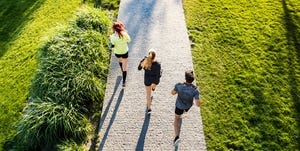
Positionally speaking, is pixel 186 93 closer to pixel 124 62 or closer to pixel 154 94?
pixel 154 94

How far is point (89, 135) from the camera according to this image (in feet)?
22.7

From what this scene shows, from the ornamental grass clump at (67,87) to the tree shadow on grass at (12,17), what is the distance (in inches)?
133

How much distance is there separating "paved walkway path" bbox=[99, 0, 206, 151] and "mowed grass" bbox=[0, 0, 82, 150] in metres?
2.51

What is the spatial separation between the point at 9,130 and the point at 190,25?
6.29 m

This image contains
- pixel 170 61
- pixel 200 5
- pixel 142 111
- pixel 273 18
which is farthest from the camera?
pixel 200 5

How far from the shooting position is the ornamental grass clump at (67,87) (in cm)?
664

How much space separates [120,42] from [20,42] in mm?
5181

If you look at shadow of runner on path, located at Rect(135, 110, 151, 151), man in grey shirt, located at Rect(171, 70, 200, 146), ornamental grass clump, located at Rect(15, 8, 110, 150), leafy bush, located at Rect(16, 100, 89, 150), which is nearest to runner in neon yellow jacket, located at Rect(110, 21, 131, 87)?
ornamental grass clump, located at Rect(15, 8, 110, 150)

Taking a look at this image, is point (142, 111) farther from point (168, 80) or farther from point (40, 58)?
point (40, 58)

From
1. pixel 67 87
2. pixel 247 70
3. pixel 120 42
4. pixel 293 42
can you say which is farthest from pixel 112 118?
pixel 293 42

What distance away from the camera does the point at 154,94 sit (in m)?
7.60

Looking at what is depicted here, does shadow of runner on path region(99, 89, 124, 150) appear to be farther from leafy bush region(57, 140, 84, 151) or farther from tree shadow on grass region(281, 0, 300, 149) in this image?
tree shadow on grass region(281, 0, 300, 149)

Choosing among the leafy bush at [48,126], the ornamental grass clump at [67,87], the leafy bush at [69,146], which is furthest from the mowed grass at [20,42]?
the leafy bush at [69,146]

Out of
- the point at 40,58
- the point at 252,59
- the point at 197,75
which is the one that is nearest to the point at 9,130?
the point at 40,58
